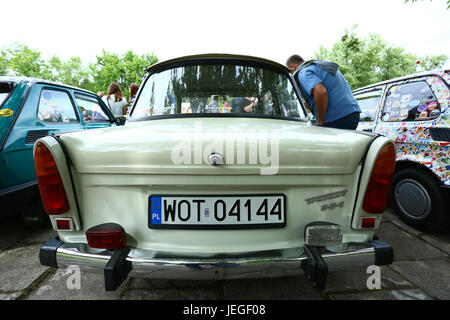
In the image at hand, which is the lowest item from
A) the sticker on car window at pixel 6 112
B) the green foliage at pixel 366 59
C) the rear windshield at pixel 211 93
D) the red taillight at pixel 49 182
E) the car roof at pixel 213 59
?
the red taillight at pixel 49 182

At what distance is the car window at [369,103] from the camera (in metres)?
3.59

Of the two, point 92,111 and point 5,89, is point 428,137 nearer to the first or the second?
point 5,89

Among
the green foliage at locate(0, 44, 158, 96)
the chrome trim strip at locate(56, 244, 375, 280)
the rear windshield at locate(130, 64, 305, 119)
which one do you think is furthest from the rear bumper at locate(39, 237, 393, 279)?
the green foliage at locate(0, 44, 158, 96)

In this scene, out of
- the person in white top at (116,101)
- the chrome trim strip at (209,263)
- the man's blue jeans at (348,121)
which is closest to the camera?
the chrome trim strip at (209,263)

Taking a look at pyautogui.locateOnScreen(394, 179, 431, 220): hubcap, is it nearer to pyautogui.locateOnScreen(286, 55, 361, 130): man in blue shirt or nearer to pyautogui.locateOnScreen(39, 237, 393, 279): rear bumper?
pyautogui.locateOnScreen(286, 55, 361, 130): man in blue shirt

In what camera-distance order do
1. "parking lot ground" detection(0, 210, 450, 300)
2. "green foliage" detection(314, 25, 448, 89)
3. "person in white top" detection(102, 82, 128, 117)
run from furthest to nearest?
"green foliage" detection(314, 25, 448, 89)
"person in white top" detection(102, 82, 128, 117)
"parking lot ground" detection(0, 210, 450, 300)

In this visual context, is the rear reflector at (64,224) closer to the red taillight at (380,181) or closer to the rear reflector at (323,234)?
the rear reflector at (323,234)

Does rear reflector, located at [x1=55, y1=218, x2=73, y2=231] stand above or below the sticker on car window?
below

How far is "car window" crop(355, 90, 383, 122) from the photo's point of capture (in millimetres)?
3589

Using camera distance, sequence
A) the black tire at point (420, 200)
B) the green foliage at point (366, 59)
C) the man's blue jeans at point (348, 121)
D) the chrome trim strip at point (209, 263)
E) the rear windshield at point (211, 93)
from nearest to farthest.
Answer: the chrome trim strip at point (209, 263) → the rear windshield at point (211, 93) → the black tire at point (420, 200) → the man's blue jeans at point (348, 121) → the green foliage at point (366, 59)

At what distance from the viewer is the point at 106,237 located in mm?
1259

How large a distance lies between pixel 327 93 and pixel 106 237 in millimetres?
2834

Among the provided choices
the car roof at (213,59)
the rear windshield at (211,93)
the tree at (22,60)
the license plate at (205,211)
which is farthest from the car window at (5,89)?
the tree at (22,60)

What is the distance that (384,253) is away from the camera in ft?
4.28
